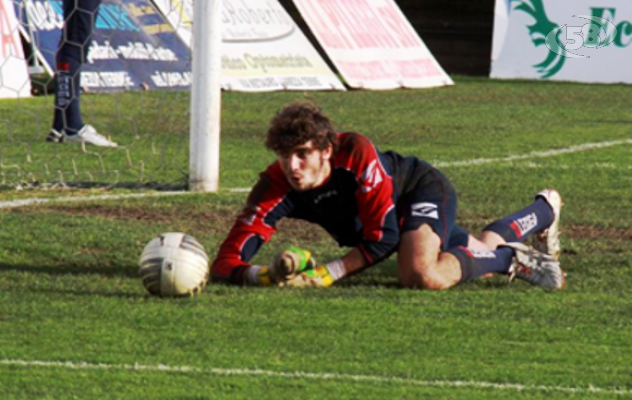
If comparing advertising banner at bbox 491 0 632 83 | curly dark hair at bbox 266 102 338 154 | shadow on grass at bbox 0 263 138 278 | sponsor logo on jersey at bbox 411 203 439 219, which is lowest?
advertising banner at bbox 491 0 632 83

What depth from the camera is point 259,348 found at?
5430 mm

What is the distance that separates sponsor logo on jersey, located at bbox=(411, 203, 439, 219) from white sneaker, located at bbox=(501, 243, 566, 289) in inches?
17.3

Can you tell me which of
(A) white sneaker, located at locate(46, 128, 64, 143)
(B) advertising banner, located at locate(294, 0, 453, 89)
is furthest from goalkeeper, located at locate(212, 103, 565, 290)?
(B) advertising banner, located at locate(294, 0, 453, 89)

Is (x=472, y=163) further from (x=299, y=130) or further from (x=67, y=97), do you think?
(x=299, y=130)

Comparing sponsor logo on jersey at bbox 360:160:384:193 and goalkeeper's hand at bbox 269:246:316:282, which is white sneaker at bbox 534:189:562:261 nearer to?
sponsor logo on jersey at bbox 360:160:384:193

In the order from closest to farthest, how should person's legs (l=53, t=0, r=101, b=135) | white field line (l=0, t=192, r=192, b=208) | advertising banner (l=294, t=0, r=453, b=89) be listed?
white field line (l=0, t=192, r=192, b=208), person's legs (l=53, t=0, r=101, b=135), advertising banner (l=294, t=0, r=453, b=89)

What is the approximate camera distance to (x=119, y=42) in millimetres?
18906

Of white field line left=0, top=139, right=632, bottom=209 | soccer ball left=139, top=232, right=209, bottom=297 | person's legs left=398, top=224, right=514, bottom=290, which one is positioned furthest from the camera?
white field line left=0, top=139, right=632, bottom=209

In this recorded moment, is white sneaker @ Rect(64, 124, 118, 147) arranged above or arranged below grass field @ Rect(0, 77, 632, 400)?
below

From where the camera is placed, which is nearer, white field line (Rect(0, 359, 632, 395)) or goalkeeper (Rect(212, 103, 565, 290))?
white field line (Rect(0, 359, 632, 395))

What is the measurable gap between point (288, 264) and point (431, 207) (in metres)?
0.86

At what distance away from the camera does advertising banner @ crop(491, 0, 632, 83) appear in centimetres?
2522

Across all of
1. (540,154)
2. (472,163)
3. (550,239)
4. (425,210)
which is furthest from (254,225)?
(540,154)

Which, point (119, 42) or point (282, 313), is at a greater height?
point (282, 313)
